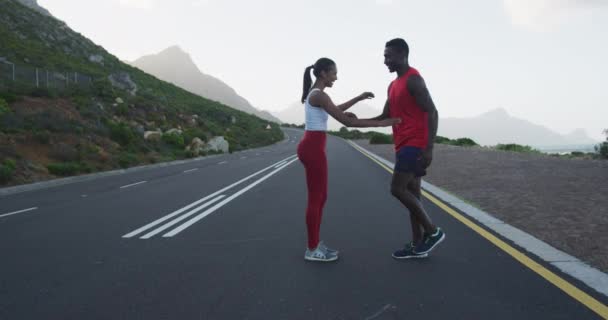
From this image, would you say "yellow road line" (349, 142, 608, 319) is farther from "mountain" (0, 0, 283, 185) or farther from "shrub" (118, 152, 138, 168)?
"shrub" (118, 152, 138, 168)

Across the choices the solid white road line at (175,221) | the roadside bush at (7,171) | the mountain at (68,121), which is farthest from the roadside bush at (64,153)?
the solid white road line at (175,221)

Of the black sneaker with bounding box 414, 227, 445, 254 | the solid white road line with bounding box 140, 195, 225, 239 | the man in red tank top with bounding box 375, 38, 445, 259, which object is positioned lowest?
the solid white road line with bounding box 140, 195, 225, 239

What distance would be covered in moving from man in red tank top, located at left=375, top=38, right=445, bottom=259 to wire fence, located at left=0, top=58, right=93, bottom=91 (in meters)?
27.8

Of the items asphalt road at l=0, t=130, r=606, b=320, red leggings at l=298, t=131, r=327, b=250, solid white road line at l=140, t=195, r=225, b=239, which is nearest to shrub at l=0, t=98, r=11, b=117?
asphalt road at l=0, t=130, r=606, b=320

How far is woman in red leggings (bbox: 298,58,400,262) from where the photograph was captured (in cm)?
436

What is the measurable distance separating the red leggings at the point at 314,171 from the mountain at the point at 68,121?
12.2 meters

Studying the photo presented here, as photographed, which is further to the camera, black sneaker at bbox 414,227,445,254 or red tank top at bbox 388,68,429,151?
black sneaker at bbox 414,227,445,254

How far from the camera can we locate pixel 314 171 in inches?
181

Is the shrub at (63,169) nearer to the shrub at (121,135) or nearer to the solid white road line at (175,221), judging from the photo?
the shrub at (121,135)

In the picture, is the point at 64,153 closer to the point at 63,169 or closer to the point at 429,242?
the point at 63,169

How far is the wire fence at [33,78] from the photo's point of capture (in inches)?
1109

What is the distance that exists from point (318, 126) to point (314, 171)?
474mm

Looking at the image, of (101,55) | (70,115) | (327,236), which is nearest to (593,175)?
(327,236)

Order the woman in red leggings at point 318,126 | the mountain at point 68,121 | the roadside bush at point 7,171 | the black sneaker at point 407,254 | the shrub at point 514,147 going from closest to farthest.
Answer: the woman in red leggings at point 318,126 < the black sneaker at point 407,254 < the roadside bush at point 7,171 < the mountain at point 68,121 < the shrub at point 514,147
